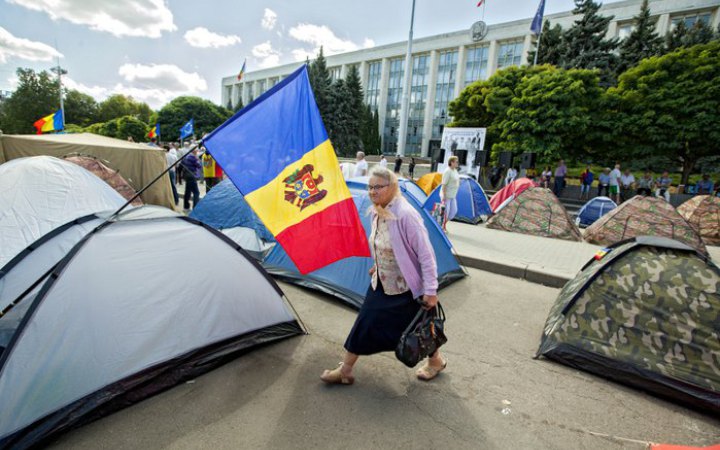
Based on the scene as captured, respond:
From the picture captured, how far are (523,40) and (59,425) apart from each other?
161 feet

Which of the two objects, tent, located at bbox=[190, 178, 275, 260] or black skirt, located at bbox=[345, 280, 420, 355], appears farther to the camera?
tent, located at bbox=[190, 178, 275, 260]

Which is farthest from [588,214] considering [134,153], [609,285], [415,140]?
[415,140]

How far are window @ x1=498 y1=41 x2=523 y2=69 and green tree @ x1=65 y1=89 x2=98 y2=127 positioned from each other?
2560 inches

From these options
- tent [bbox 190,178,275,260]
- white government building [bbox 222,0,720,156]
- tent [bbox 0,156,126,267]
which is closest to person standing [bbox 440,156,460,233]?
tent [bbox 190,178,275,260]

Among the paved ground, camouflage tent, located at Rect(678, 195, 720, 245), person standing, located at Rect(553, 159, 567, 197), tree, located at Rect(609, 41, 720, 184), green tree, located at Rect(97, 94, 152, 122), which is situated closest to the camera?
the paved ground

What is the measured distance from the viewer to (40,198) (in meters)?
4.37

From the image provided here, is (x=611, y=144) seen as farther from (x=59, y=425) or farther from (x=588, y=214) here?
(x=59, y=425)

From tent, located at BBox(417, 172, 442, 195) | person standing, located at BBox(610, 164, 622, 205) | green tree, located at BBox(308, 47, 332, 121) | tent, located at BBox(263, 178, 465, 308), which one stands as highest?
green tree, located at BBox(308, 47, 332, 121)

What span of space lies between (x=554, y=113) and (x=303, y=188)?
812 inches

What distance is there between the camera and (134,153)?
32.0 feet

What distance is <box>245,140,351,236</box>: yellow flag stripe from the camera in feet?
9.44

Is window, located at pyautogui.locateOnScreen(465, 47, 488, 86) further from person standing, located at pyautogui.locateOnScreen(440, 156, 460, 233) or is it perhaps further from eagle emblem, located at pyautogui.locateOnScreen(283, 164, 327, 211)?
eagle emblem, located at pyautogui.locateOnScreen(283, 164, 327, 211)

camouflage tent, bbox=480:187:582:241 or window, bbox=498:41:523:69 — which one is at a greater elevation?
window, bbox=498:41:523:69

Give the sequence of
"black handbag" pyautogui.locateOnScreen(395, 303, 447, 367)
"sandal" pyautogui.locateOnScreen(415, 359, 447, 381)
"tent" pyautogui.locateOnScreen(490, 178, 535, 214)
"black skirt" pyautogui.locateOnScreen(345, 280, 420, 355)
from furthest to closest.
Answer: "tent" pyautogui.locateOnScreen(490, 178, 535, 214), "sandal" pyautogui.locateOnScreen(415, 359, 447, 381), "black skirt" pyautogui.locateOnScreen(345, 280, 420, 355), "black handbag" pyautogui.locateOnScreen(395, 303, 447, 367)
